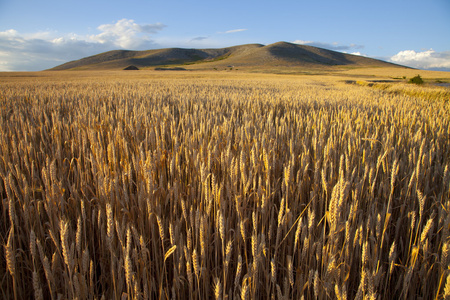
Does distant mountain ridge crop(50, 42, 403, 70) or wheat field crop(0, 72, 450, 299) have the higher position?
distant mountain ridge crop(50, 42, 403, 70)

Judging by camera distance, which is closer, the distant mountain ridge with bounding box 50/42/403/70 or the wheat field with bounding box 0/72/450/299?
the wheat field with bounding box 0/72/450/299

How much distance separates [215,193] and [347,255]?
53 cm

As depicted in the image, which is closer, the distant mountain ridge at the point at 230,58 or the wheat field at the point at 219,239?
the wheat field at the point at 219,239

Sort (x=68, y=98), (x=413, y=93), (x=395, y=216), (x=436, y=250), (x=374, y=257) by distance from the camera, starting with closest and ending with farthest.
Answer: (x=374, y=257), (x=436, y=250), (x=395, y=216), (x=68, y=98), (x=413, y=93)

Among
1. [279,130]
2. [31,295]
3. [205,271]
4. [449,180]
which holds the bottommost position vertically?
[31,295]

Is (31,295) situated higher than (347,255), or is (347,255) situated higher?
(347,255)

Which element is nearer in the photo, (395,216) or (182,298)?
(182,298)

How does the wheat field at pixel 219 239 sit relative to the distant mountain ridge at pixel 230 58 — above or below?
below

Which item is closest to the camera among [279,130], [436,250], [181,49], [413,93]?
[436,250]

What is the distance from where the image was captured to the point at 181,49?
13050 centimetres

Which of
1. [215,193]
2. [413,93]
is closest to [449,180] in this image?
[215,193]

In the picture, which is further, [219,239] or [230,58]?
[230,58]

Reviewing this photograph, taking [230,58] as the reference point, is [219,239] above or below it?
below

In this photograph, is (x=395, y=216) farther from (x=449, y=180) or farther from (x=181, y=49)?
(x=181, y=49)
